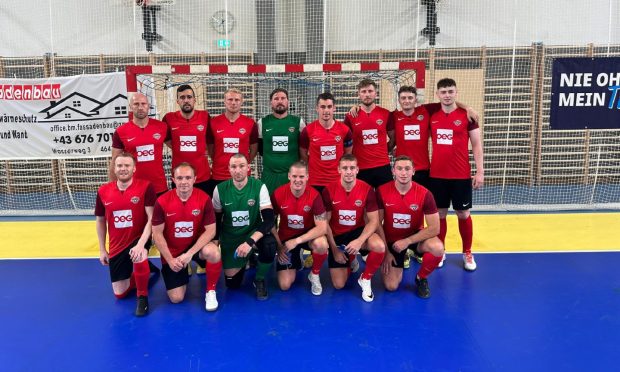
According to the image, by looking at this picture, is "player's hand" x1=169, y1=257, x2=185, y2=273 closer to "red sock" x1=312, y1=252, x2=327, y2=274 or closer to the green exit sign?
"red sock" x1=312, y1=252, x2=327, y2=274

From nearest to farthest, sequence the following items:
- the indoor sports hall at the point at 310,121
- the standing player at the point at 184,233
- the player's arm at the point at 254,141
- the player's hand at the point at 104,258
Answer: the indoor sports hall at the point at 310,121
the standing player at the point at 184,233
the player's hand at the point at 104,258
the player's arm at the point at 254,141

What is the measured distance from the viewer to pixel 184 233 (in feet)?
12.3

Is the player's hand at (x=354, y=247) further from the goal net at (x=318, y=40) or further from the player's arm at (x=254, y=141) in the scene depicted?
the goal net at (x=318, y=40)

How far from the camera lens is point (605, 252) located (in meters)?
5.03

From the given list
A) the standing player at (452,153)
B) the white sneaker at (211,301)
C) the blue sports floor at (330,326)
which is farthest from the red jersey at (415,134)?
the white sneaker at (211,301)

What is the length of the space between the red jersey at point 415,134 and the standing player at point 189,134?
2.16m

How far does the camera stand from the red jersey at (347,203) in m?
4.01

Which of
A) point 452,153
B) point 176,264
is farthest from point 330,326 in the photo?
point 452,153

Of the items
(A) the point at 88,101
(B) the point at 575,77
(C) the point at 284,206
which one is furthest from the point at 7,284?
(B) the point at 575,77

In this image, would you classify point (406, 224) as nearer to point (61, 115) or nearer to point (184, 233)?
point (184, 233)

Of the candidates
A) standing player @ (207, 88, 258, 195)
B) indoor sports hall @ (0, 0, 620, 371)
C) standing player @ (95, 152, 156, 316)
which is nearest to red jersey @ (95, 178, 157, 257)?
standing player @ (95, 152, 156, 316)

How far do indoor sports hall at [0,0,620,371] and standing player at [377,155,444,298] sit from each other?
208mm

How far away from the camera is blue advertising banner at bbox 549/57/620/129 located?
684 cm

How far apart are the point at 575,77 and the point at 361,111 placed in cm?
456
